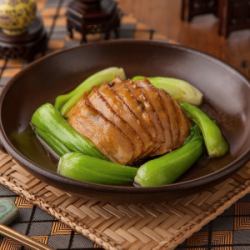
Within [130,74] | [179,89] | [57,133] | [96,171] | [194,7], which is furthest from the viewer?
[194,7]

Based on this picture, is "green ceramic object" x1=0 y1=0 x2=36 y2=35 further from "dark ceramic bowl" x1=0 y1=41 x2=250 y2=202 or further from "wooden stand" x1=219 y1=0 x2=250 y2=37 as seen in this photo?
"wooden stand" x1=219 y1=0 x2=250 y2=37

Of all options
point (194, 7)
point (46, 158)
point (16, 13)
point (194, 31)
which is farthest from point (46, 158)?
point (194, 7)

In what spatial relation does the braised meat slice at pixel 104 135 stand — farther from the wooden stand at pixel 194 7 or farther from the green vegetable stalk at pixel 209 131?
the wooden stand at pixel 194 7

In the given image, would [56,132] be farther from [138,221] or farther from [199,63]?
[199,63]

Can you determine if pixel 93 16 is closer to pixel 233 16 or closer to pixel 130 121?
pixel 233 16

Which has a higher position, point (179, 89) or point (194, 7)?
point (179, 89)

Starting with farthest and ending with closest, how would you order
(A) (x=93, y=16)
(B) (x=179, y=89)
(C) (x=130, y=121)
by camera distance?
(A) (x=93, y=16) < (B) (x=179, y=89) < (C) (x=130, y=121)

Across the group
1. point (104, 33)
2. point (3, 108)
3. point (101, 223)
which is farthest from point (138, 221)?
point (104, 33)
